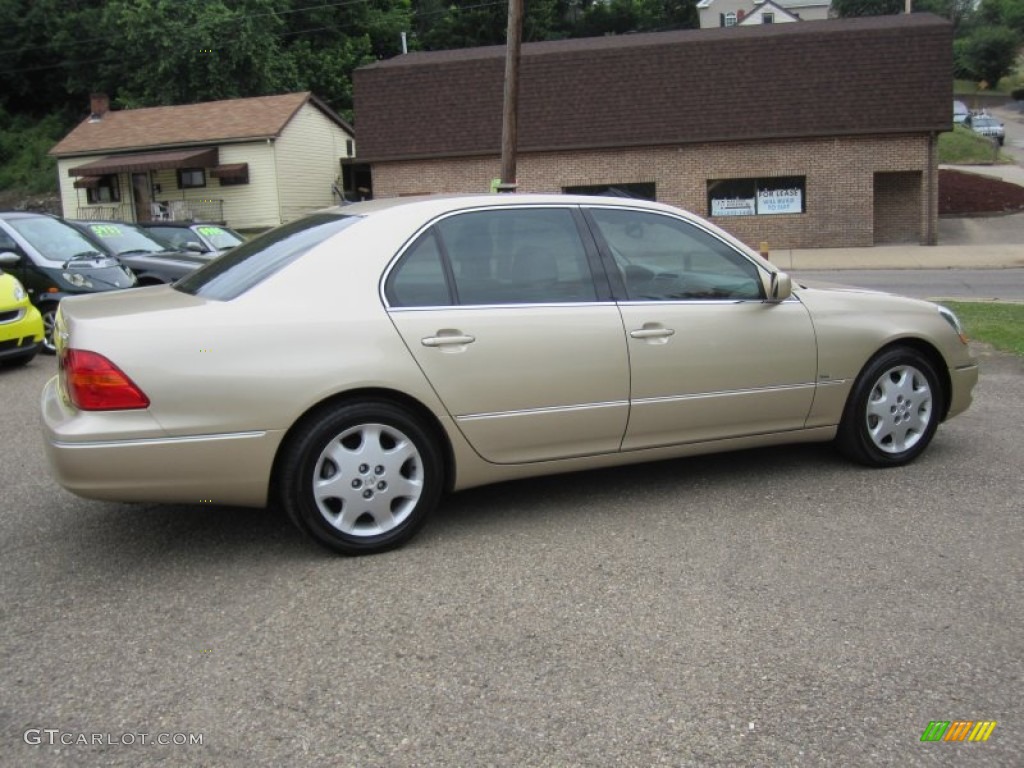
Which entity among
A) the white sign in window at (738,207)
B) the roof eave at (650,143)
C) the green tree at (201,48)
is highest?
the green tree at (201,48)

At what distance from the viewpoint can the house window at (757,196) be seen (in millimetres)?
28875

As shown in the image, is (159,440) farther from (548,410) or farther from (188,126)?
(188,126)

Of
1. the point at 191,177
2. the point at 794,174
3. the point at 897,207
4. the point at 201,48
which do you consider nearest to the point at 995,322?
the point at 794,174

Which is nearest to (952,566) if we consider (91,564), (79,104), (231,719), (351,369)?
(351,369)

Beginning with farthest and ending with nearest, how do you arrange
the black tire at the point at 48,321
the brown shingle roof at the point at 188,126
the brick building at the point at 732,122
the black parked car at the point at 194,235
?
1. the brown shingle roof at the point at 188,126
2. the brick building at the point at 732,122
3. the black parked car at the point at 194,235
4. the black tire at the point at 48,321

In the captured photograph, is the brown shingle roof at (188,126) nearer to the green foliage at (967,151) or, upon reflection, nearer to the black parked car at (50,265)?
the black parked car at (50,265)

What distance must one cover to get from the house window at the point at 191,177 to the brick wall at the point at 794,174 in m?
12.8

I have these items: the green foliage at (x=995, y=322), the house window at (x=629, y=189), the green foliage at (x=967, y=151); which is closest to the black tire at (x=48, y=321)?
the green foliage at (x=995, y=322)

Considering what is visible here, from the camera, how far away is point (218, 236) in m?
16.7

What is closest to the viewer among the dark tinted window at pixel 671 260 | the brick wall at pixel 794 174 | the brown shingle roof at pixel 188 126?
the dark tinted window at pixel 671 260

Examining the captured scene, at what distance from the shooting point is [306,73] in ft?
167

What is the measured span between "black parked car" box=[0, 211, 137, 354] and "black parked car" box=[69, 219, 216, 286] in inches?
17.4

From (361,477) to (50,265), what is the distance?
27.6ft

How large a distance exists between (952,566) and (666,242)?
208 centimetres
